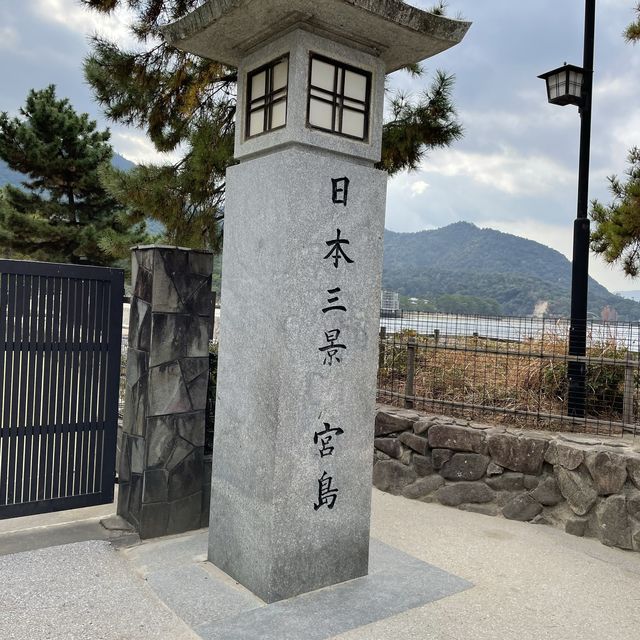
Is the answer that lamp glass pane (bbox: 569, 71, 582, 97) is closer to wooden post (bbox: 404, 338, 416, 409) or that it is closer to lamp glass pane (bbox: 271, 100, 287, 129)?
wooden post (bbox: 404, 338, 416, 409)

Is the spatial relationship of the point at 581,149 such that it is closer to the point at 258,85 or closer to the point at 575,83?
the point at 575,83

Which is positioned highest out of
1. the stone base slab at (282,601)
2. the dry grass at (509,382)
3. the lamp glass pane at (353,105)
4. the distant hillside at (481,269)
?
the distant hillside at (481,269)

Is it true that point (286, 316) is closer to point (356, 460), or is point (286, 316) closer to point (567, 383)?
point (356, 460)

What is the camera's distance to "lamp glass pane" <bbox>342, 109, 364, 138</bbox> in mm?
3520

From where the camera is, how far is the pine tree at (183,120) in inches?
306

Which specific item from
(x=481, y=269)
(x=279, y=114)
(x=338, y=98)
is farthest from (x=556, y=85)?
(x=481, y=269)

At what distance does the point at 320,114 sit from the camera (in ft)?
11.2

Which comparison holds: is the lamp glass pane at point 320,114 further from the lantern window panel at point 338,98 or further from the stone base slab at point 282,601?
the stone base slab at point 282,601

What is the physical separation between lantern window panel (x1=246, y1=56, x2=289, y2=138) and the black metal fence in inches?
124

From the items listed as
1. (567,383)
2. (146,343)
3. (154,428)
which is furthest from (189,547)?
(567,383)

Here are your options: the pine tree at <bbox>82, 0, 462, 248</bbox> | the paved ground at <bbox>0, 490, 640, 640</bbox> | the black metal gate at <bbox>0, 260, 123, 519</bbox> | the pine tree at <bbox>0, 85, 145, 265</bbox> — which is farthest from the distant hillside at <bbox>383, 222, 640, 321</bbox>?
the black metal gate at <bbox>0, 260, 123, 519</bbox>

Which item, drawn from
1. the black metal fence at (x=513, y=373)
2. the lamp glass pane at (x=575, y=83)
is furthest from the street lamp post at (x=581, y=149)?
the black metal fence at (x=513, y=373)

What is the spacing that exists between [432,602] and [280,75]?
10.4 feet

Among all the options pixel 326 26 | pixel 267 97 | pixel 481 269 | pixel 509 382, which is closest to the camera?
pixel 326 26
